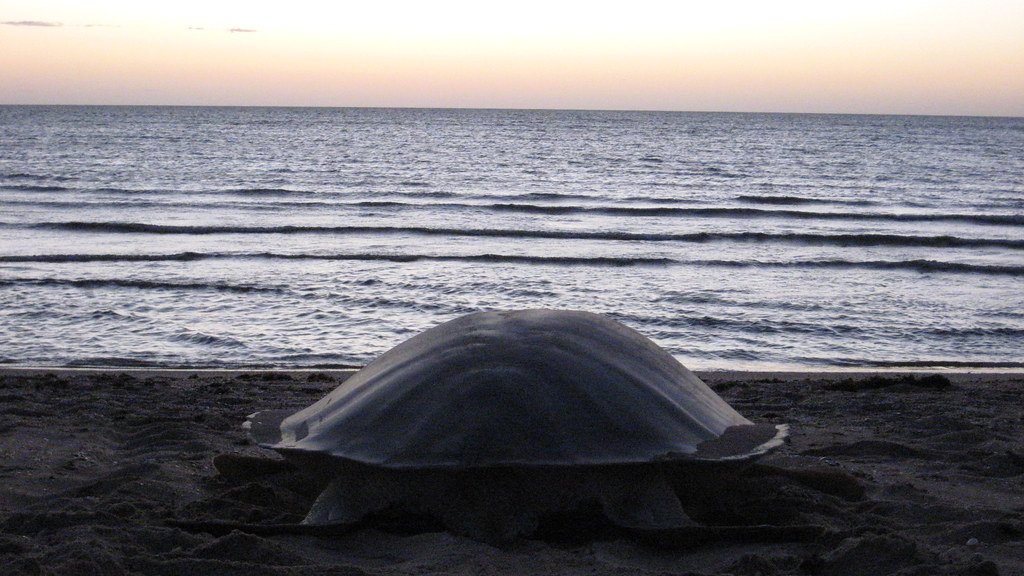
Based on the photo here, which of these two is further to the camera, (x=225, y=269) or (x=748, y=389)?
(x=225, y=269)

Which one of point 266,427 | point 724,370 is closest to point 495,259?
point 724,370

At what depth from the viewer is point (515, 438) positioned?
9.24ft

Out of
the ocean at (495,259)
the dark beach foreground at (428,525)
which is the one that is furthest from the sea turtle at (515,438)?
the ocean at (495,259)

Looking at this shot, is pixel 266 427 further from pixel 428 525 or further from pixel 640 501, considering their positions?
pixel 640 501

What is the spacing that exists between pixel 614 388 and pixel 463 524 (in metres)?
0.69

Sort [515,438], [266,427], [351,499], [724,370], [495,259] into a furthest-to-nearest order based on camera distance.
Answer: [495,259], [724,370], [266,427], [351,499], [515,438]

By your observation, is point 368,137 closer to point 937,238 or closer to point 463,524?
point 937,238

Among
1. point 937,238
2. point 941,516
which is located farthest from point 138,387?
point 937,238

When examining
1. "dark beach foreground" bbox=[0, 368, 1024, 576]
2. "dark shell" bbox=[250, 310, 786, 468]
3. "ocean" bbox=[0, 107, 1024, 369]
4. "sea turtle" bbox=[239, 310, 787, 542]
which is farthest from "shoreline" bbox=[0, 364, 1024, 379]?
"sea turtle" bbox=[239, 310, 787, 542]

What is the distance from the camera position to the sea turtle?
2826mm

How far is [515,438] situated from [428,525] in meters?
0.62

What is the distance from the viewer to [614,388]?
10.4ft

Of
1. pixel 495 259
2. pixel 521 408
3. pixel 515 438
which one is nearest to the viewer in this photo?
pixel 515 438

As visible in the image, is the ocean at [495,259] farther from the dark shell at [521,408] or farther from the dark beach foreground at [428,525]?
the dark shell at [521,408]
